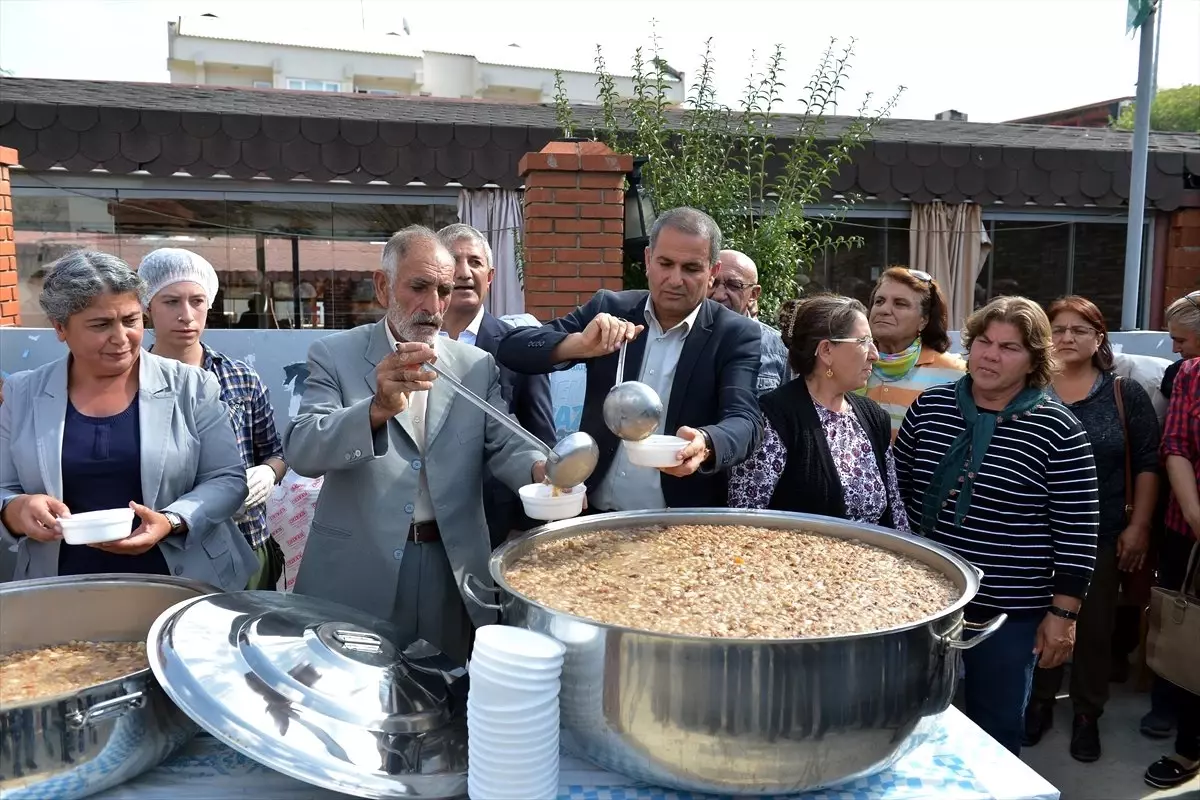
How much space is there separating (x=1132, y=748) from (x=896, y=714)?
2961mm

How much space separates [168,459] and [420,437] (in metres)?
0.57

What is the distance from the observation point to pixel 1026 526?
232cm

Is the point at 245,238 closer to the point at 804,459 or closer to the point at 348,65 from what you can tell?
the point at 804,459

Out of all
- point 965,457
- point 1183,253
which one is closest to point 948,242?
point 1183,253

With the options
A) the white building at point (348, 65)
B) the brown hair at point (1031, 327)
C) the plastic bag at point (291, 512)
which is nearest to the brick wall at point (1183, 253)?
the brown hair at point (1031, 327)

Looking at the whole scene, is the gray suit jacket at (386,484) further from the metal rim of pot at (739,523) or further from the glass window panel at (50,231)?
the glass window panel at (50,231)

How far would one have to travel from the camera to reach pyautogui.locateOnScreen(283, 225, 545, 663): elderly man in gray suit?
6.13 feet

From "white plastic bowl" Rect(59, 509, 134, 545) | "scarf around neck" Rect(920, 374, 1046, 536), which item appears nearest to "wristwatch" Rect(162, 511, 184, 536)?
"white plastic bowl" Rect(59, 509, 134, 545)

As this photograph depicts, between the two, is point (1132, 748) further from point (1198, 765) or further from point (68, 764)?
point (68, 764)

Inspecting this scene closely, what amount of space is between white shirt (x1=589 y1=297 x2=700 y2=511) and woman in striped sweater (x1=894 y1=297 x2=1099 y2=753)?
2.74ft

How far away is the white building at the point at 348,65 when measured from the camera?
3381cm

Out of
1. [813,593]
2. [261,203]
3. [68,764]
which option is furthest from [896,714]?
[261,203]

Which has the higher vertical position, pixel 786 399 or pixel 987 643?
pixel 786 399

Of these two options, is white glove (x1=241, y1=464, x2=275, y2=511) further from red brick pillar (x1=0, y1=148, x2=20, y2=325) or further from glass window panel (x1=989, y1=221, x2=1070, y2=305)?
glass window panel (x1=989, y1=221, x2=1070, y2=305)
